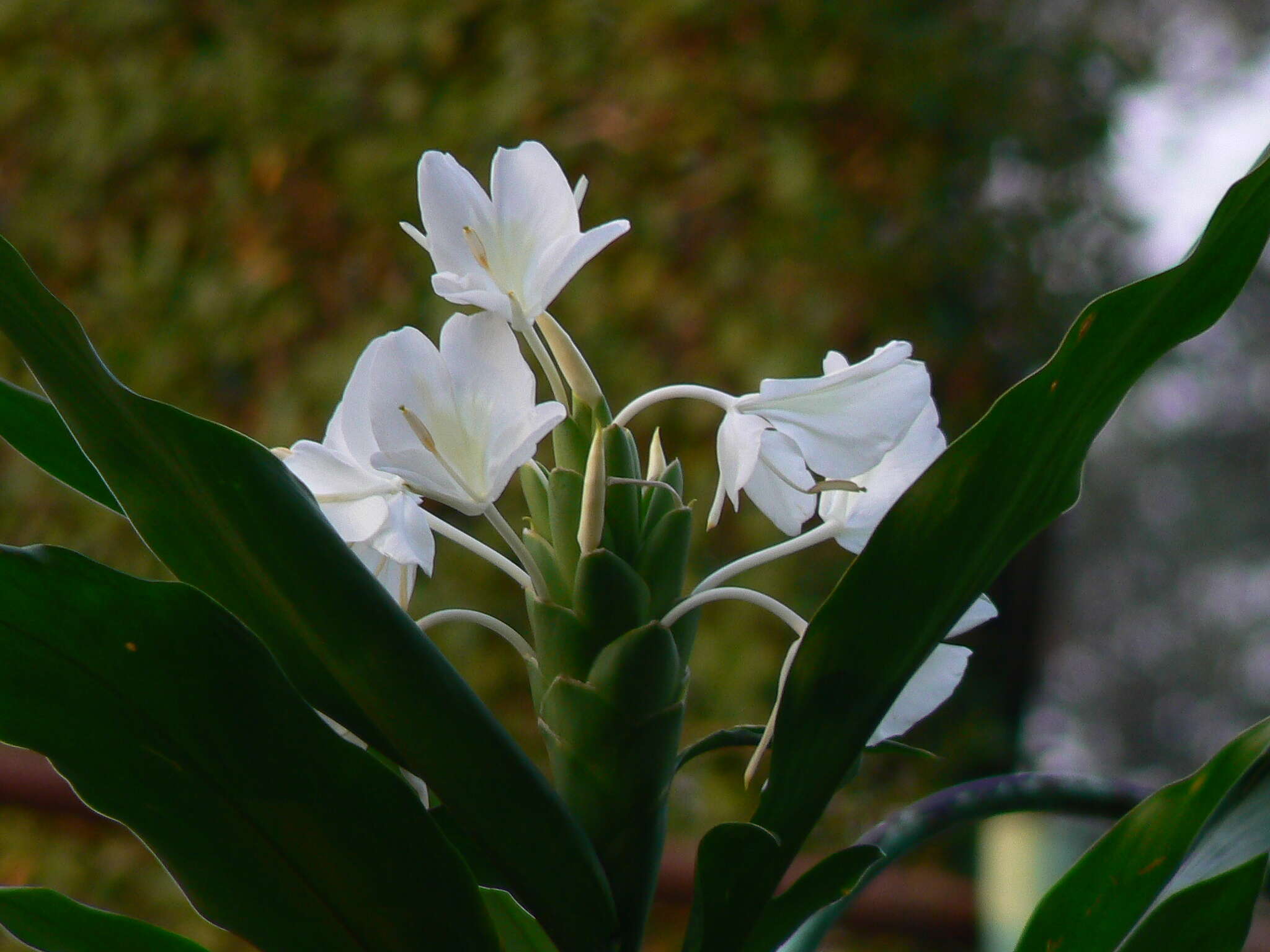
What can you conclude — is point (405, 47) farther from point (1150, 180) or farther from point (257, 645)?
point (257, 645)

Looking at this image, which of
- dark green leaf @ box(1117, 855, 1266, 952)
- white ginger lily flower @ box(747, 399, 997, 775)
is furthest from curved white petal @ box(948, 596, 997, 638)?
dark green leaf @ box(1117, 855, 1266, 952)

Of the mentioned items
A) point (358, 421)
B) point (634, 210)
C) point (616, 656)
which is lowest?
point (616, 656)

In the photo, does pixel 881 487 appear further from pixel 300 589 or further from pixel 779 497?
pixel 300 589

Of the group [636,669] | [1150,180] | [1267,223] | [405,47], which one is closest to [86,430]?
[636,669]

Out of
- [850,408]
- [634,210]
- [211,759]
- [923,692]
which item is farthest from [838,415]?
[634,210]

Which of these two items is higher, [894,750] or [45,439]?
[45,439]

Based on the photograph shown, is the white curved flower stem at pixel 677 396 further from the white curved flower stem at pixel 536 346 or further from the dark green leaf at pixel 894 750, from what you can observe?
the dark green leaf at pixel 894 750

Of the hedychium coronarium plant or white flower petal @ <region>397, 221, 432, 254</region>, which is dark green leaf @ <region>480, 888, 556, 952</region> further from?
white flower petal @ <region>397, 221, 432, 254</region>
